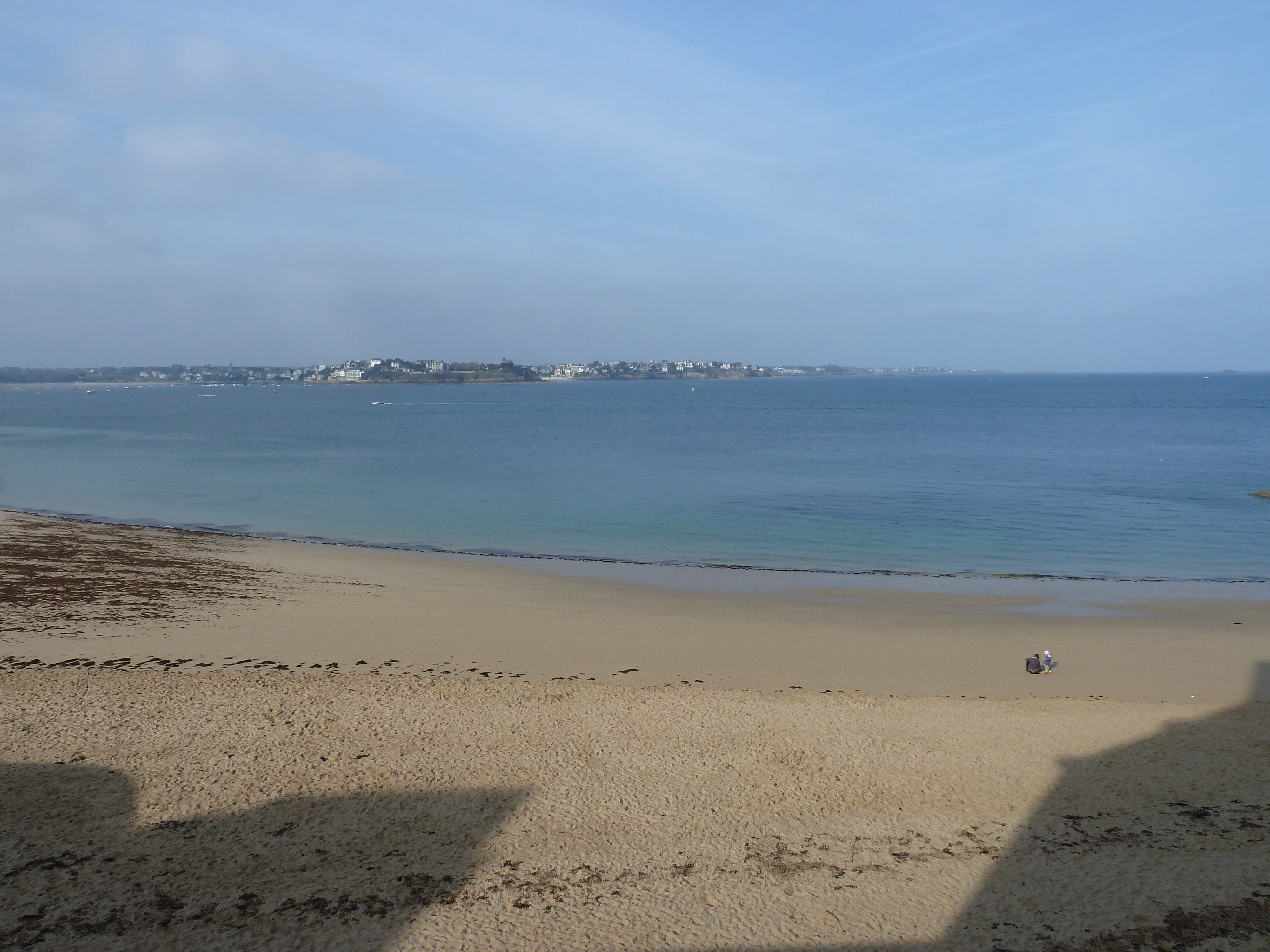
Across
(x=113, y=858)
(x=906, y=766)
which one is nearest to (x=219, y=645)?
(x=113, y=858)

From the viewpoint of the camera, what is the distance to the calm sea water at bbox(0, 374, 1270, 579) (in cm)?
2136

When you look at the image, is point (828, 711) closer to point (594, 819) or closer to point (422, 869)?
point (594, 819)

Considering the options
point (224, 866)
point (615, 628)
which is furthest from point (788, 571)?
point (224, 866)

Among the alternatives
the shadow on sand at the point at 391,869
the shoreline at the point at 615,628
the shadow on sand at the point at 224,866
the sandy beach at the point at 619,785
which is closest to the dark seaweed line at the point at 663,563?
the shoreline at the point at 615,628

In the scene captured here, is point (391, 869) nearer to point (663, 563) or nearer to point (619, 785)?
point (619, 785)

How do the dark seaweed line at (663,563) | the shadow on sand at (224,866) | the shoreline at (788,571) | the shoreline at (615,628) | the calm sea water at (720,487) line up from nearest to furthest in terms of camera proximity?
the shadow on sand at (224,866)
the shoreline at (615,628)
the shoreline at (788,571)
the dark seaweed line at (663,563)
the calm sea water at (720,487)

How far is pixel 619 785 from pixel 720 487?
25.4 meters

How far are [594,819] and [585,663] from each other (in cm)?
494

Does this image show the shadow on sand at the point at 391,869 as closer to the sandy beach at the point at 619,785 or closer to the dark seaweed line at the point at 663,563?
the sandy beach at the point at 619,785

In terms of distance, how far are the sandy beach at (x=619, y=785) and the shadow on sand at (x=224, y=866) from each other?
0.08 feet

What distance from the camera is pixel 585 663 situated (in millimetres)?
11648

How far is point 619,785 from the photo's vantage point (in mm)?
7324

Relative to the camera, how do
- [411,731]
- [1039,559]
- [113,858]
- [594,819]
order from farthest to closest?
[1039,559]
[411,731]
[594,819]
[113,858]

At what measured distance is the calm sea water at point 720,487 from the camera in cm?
2136
